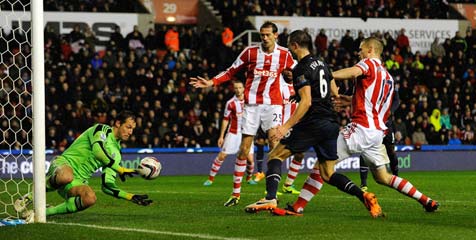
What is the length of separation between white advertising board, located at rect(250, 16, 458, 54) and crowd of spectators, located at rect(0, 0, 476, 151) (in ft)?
4.34

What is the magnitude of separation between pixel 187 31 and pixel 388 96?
19.7 metres

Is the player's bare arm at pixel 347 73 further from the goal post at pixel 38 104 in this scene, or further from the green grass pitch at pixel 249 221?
the goal post at pixel 38 104

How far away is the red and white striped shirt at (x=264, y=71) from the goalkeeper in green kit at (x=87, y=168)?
3.46 metres

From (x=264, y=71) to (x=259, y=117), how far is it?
66cm

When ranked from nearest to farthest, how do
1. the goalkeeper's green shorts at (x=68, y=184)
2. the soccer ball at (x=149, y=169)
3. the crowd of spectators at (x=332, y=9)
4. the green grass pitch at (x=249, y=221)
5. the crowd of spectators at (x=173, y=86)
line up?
the green grass pitch at (x=249, y=221), the soccer ball at (x=149, y=169), the goalkeeper's green shorts at (x=68, y=184), the crowd of spectators at (x=173, y=86), the crowd of spectators at (x=332, y=9)

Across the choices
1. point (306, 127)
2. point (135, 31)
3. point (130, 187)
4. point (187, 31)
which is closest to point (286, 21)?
point (187, 31)

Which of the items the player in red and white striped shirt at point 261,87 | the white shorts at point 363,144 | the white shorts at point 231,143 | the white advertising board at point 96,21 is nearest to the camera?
the white shorts at point 363,144

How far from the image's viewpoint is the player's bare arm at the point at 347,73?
420 inches

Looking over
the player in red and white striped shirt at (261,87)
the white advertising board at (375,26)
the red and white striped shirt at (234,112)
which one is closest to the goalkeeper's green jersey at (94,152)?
the player in red and white striped shirt at (261,87)

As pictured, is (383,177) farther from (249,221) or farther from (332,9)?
(332,9)

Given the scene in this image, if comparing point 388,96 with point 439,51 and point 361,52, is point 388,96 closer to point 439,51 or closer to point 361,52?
point 361,52

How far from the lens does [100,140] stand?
35.2ft

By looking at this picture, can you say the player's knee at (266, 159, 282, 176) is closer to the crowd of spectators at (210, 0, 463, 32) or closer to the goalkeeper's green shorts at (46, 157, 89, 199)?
the goalkeeper's green shorts at (46, 157, 89, 199)

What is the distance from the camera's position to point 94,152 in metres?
10.7
